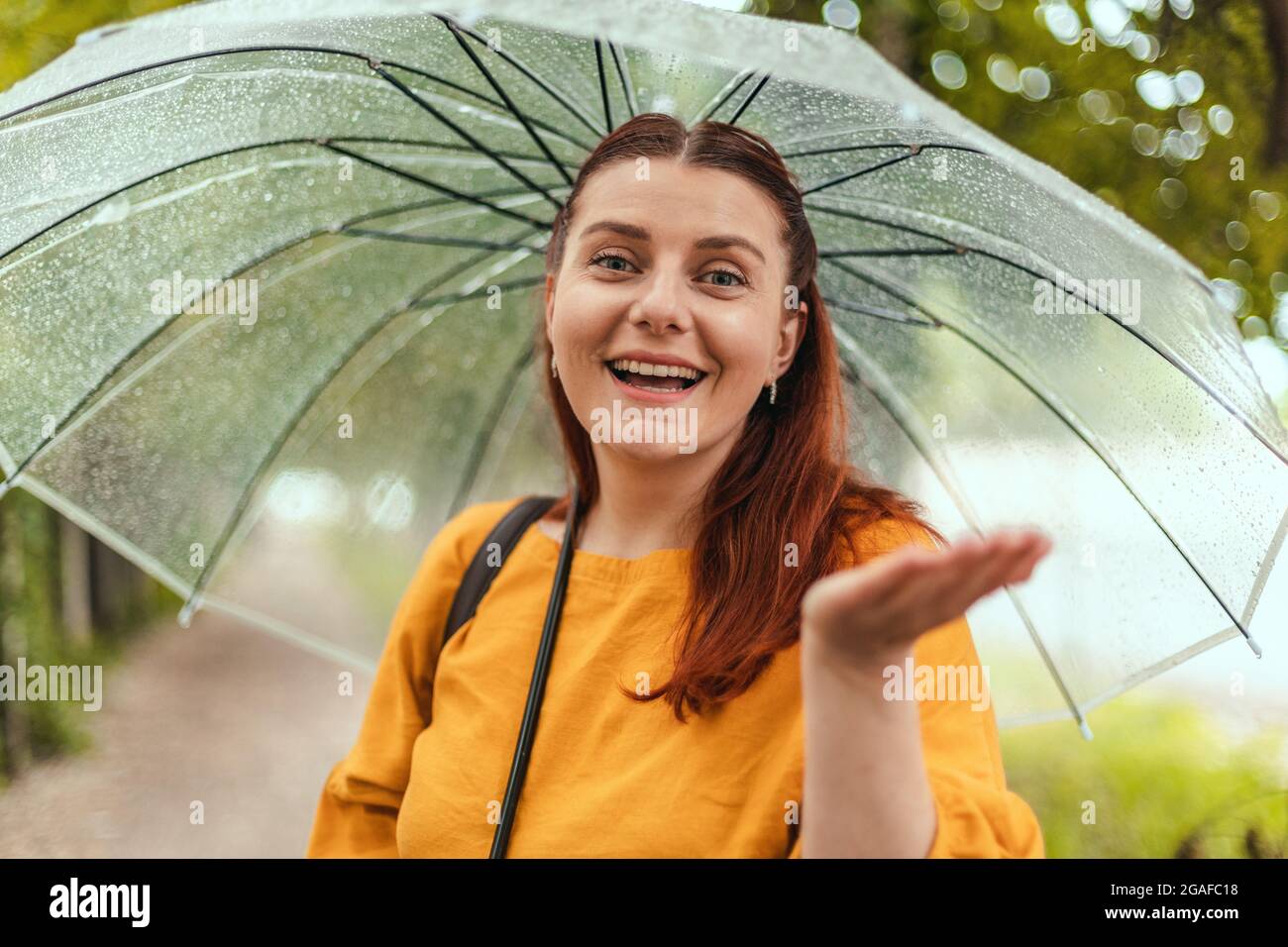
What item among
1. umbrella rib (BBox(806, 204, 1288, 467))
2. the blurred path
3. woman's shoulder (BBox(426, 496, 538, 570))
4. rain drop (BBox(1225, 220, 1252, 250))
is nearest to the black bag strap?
woman's shoulder (BBox(426, 496, 538, 570))

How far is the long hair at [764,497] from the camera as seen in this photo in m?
1.86

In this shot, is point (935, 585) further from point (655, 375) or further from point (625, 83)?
point (625, 83)

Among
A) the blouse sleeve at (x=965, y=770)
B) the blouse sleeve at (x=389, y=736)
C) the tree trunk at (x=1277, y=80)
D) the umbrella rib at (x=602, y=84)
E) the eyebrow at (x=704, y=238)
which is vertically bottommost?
the blouse sleeve at (x=965, y=770)

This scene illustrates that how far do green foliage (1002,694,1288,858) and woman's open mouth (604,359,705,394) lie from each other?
141 inches

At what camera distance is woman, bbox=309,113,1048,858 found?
1.71 m

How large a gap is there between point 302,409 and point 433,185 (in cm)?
83

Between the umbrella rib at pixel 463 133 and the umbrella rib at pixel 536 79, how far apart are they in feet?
0.51

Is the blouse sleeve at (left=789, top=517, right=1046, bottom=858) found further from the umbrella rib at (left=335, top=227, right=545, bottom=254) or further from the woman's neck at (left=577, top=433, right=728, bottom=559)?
the umbrella rib at (left=335, top=227, right=545, bottom=254)

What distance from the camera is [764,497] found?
2.07 meters

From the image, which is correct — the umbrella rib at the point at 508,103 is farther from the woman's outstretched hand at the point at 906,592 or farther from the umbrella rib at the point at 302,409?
the woman's outstretched hand at the point at 906,592

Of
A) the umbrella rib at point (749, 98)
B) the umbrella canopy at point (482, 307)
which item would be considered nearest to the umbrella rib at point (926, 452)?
the umbrella canopy at point (482, 307)

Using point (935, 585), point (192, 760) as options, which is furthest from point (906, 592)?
point (192, 760)

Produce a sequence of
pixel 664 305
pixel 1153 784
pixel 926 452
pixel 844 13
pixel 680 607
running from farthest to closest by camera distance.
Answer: pixel 1153 784, pixel 844 13, pixel 926 452, pixel 680 607, pixel 664 305
